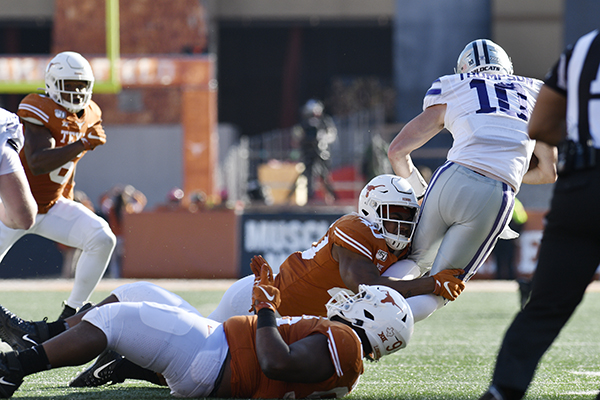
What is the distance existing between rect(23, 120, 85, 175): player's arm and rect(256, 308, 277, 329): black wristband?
7.39ft

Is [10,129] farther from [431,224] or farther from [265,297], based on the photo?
[431,224]

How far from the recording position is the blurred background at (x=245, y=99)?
40.8ft

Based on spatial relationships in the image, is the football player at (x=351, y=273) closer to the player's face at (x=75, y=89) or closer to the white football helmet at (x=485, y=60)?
the white football helmet at (x=485, y=60)

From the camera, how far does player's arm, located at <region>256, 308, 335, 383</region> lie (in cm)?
289

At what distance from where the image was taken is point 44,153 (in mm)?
4766

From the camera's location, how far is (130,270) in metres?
12.4

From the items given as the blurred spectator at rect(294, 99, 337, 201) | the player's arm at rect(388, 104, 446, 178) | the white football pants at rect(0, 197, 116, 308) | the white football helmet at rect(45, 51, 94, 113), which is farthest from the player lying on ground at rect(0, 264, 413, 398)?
the blurred spectator at rect(294, 99, 337, 201)

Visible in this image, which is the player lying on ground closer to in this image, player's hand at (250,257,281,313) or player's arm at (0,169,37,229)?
player's hand at (250,257,281,313)

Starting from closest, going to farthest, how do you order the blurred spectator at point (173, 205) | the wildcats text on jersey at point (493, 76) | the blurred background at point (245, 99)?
the wildcats text on jersey at point (493, 76) → the blurred background at point (245, 99) → the blurred spectator at point (173, 205)

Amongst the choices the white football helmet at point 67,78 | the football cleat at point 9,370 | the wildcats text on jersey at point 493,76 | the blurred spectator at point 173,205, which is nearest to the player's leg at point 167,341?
the football cleat at point 9,370

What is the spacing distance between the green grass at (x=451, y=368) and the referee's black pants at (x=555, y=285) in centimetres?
87

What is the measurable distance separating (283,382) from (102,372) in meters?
0.95

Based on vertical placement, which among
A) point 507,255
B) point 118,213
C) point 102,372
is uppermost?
point 102,372

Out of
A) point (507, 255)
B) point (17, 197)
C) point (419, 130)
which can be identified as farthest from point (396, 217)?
point (507, 255)
